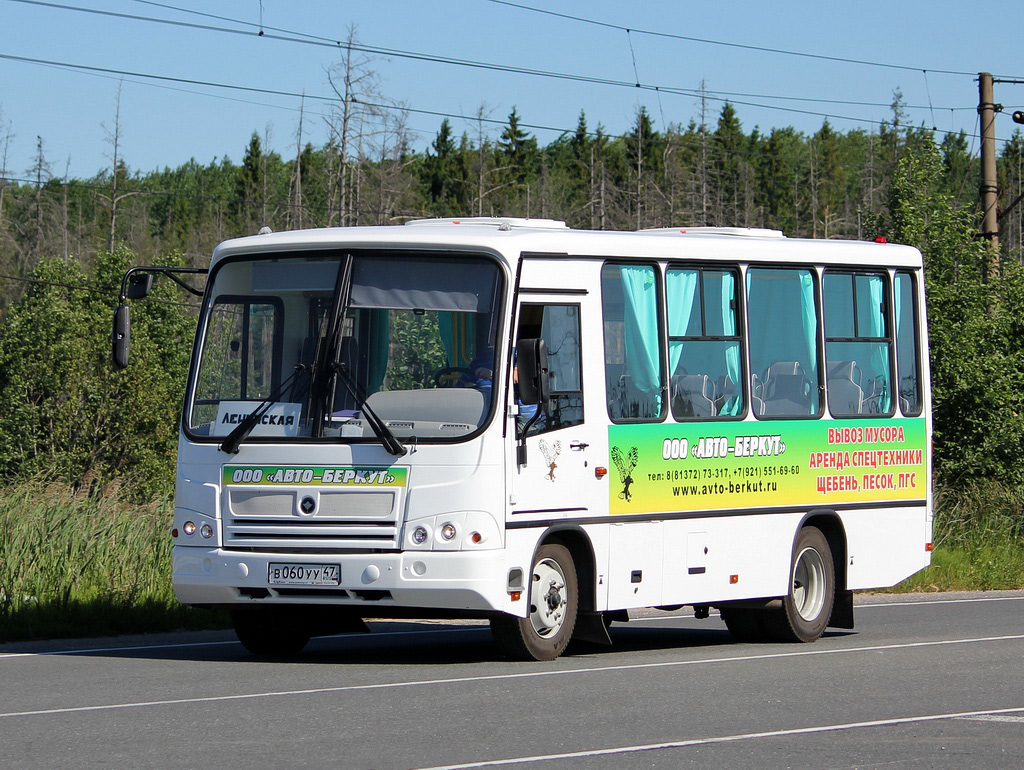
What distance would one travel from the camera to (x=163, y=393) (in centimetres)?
7238

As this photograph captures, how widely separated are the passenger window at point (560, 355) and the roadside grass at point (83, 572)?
183 inches

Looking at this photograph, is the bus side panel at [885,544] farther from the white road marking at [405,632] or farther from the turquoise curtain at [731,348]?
the white road marking at [405,632]

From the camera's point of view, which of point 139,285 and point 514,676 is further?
point 139,285

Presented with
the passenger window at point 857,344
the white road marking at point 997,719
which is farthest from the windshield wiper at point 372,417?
the passenger window at point 857,344

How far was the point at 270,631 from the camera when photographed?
12.8 metres

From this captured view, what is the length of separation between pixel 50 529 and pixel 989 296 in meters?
18.0

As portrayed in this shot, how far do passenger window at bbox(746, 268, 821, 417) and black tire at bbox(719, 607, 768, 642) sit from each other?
1.74 m

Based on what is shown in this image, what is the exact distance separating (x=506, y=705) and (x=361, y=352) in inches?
126

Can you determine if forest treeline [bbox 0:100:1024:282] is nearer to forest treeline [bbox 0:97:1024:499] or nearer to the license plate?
forest treeline [bbox 0:97:1024:499]

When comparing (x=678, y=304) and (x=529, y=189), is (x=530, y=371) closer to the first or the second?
(x=678, y=304)

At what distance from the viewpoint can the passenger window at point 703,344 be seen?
1350 cm

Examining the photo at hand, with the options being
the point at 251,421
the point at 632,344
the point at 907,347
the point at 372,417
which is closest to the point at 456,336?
the point at 372,417

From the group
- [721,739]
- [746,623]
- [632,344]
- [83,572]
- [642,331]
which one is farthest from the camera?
[83,572]

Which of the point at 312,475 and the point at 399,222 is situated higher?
the point at 399,222
